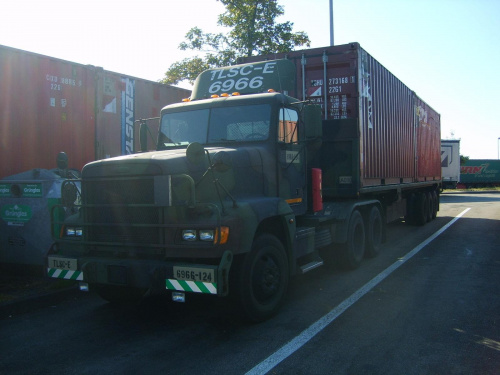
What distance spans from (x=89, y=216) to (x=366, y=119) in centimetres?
578

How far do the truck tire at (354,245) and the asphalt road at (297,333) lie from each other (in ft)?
2.00

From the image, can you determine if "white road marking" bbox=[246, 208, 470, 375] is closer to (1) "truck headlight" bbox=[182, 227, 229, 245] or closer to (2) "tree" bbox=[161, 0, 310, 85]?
(1) "truck headlight" bbox=[182, 227, 229, 245]

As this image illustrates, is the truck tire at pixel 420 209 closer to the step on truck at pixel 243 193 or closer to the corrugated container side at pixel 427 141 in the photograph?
the corrugated container side at pixel 427 141

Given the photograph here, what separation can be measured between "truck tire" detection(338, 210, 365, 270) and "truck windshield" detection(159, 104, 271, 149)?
2.84 m

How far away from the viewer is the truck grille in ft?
15.9

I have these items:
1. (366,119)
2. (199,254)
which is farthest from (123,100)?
(199,254)

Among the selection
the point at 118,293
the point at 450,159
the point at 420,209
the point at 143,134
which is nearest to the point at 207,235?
the point at 118,293

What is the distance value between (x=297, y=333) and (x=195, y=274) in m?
1.30

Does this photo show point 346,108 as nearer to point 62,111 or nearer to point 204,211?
point 204,211

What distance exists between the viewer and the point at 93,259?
196 inches

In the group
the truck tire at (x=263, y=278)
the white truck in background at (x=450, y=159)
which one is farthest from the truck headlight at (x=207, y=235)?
the white truck in background at (x=450, y=159)

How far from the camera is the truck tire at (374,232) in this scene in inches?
355

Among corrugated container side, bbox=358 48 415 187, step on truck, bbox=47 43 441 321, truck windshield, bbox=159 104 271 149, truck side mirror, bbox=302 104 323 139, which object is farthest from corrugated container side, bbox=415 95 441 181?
truck windshield, bbox=159 104 271 149

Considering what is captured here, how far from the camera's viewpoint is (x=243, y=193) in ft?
18.2
